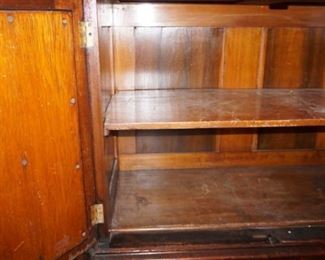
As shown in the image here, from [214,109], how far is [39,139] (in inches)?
23.9

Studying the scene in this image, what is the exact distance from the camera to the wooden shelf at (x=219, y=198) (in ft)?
3.94

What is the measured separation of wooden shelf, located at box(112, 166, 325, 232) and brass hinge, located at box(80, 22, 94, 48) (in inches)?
25.6

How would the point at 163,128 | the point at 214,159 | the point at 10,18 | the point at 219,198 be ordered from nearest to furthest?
the point at 10,18 < the point at 163,128 < the point at 219,198 < the point at 214,159

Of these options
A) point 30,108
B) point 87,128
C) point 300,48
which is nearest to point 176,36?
point 300,48

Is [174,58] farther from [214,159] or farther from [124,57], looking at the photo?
[214,159]

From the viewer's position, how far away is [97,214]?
107cm

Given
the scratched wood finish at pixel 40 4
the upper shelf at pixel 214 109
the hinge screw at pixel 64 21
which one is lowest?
the upper shelf at pixel 214 109

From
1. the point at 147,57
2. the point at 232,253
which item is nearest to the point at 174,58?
the point at 147,57

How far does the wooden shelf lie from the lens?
1.20 meters

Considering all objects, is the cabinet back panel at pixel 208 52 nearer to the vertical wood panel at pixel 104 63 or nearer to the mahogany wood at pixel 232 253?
the vertical wood panel at pixel 104 63

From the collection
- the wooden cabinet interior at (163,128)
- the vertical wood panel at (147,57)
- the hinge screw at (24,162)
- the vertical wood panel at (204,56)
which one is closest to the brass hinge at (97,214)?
the wooden cabinet interior at (163,128)

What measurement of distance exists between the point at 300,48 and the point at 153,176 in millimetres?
919

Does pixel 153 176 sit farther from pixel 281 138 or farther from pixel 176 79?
pixel 281 138

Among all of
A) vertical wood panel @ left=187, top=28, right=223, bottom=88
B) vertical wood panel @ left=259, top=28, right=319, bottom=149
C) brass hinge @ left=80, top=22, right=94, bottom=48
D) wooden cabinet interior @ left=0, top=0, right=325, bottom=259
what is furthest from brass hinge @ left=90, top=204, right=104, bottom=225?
vertical wood panel @ left=259, top=28, right=319, bottom=149
